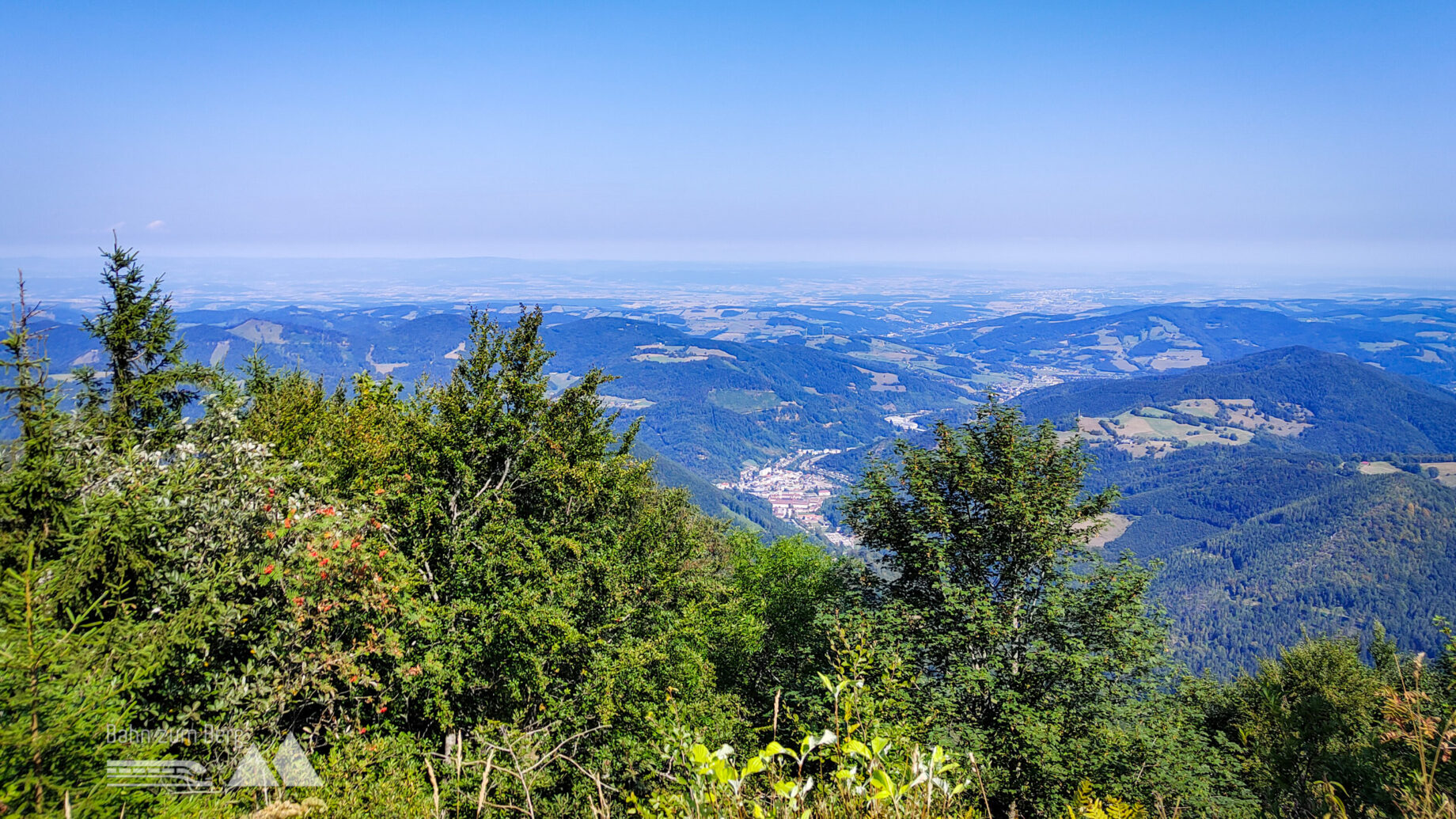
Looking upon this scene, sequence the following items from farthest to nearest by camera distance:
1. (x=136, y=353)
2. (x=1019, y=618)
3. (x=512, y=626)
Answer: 1. (x=136, y=353)
2. (x=1019, y=618)
3. (x=512, y=626)

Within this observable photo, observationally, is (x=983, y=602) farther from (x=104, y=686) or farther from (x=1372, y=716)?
(x=1372, y=716)

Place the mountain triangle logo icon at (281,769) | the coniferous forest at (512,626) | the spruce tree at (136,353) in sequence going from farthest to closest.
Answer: the spruce tree at (136,353) → the mountain triangle logo icon at (281,769) → the coniferous forest at (512,626)

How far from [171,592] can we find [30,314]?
7.07m

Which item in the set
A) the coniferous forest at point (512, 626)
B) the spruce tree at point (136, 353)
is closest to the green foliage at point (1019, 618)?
the coniferous forest at point (512, 626)

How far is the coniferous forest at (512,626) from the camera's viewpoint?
5.55m

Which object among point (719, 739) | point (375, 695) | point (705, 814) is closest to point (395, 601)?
point (375, 695)

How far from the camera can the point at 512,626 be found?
11.8 meters

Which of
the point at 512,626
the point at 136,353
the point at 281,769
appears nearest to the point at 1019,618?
the point at 512,626

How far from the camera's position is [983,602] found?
567 inches

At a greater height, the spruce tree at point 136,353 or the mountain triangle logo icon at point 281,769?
the spruce tree at point 136,353

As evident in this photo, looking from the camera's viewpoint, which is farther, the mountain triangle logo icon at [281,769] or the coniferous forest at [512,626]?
the mountain triangle logo icon at [281,769]

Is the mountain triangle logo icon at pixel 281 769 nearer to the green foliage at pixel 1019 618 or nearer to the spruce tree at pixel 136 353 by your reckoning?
the green foliage at pixel 1019 618

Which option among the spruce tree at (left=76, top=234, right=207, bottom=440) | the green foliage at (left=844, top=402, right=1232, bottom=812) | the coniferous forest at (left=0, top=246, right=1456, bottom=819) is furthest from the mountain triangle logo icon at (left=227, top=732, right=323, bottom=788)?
the spruce tree at (left=76, top=234, right=207, bottom=440)

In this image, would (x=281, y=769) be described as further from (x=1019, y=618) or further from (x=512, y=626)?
(x=1019, y=618)
